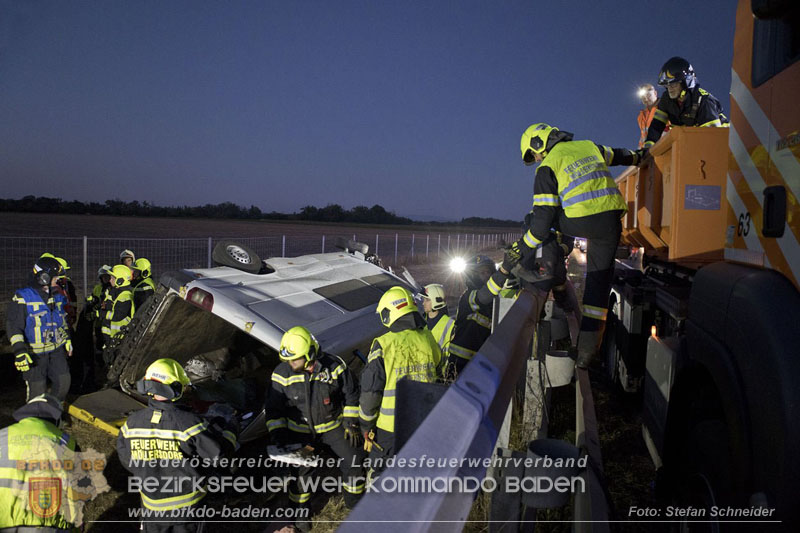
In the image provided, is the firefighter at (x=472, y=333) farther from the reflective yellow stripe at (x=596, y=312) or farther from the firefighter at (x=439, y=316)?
the reflective yellow stripe at (x=596, y=312)

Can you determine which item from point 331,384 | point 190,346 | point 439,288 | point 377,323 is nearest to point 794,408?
point 331,384

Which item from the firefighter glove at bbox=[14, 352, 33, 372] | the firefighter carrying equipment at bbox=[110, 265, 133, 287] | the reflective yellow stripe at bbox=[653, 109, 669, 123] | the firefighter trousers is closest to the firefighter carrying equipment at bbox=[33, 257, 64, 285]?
the firefighter carrying equipment at bbox=[110, 265, 133, 287]

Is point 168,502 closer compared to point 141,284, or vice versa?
point 168,502

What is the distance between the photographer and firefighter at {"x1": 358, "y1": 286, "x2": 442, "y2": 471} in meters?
4.38

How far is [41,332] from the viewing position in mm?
6504

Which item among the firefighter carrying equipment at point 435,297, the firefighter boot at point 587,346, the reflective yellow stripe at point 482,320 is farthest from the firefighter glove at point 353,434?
the firefighter boot at point 587,346

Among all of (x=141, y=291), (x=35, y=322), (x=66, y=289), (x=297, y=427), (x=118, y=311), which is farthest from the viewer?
(x=66, y=289)

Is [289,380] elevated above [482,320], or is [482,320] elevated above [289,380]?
[482,320]

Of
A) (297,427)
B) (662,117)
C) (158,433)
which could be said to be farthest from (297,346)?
(662,117)

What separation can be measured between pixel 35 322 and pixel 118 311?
3.32 ft

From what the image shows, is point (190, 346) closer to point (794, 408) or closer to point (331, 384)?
point (331, 384)

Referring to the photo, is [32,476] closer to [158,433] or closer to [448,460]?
[158,433]

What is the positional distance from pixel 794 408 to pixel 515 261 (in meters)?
2.57

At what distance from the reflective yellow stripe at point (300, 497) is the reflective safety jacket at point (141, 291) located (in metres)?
4.44
